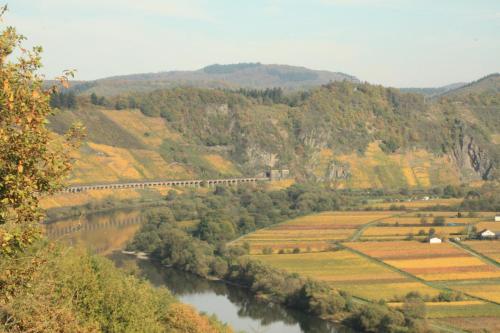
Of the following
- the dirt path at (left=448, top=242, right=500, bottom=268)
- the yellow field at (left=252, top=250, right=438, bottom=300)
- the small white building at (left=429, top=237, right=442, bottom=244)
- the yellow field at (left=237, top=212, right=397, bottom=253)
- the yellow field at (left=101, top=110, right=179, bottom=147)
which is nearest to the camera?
the yellow field at (left=252, top=250, right=438, bottom=300)

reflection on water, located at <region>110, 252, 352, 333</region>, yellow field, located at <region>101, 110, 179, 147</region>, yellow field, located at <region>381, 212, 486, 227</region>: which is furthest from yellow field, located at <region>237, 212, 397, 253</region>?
yellow field, located at <region>101, 110, 179, 147</region>

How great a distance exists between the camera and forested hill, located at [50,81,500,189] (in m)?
153

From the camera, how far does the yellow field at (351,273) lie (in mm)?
62741

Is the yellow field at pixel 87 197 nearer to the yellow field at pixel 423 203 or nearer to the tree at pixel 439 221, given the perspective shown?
the yellow field at pixel 423 203

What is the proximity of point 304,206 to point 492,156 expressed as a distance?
68448mm

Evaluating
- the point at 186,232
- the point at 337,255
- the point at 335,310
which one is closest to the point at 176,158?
the point at 186,232

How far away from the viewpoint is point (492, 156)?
173250 millimetres

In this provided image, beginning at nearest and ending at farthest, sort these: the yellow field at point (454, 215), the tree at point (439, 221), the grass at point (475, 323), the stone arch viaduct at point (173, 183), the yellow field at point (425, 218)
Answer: the grass at point (475, 323) → the tree at point (439, 221) → the yellow field at point (425, 218) → the yellow field at point (454, 215) → the stone arch viaduct at point (173, 183)

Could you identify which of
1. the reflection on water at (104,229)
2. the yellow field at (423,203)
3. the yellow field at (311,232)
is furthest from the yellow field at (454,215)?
the reflection on water at (104,229)

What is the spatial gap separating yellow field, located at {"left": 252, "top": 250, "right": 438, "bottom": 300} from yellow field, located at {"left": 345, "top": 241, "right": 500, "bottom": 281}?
214 centimetres

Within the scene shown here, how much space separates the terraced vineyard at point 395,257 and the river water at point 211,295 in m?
5.46

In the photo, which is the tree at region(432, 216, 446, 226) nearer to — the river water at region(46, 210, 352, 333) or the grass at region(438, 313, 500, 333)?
the river water at region(46, 210, 352, 333)

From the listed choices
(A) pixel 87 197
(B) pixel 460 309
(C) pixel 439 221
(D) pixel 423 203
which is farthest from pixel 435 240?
(A) pixel 87 197

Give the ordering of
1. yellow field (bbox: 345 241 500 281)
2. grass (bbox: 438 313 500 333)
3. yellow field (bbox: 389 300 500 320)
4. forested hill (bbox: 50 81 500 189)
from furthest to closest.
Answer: forested hill (bbox: 50 81 500 189) → yellow field (bbox: 345 241 500 281) → yellow field (bbox: 389 300 500 320) → grass (bbox: 438 313 500 333)
